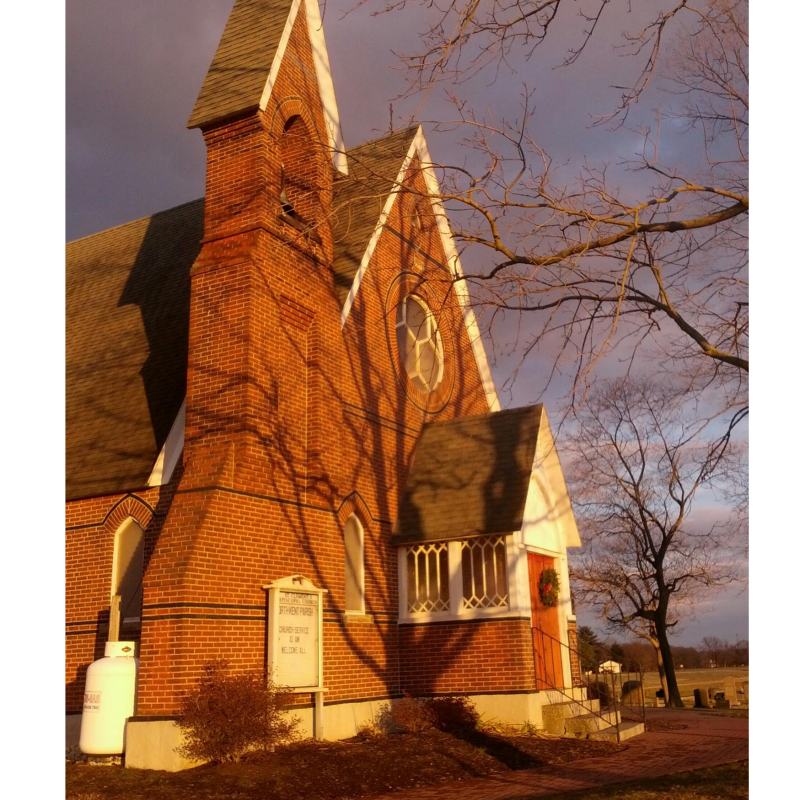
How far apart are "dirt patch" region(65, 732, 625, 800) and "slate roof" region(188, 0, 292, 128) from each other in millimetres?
10011

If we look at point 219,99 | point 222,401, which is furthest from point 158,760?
point 219,99

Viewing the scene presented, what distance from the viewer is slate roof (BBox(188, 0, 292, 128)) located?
14.6 meters

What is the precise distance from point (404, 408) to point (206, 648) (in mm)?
7277

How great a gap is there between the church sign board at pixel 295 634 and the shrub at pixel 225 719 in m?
1.14

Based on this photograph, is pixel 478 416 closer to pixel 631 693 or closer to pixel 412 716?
pixel 412 716

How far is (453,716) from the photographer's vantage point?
14.2 m

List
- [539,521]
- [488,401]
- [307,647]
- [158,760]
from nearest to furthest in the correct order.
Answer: [158,760], [307,647], [539,521], [488,401]

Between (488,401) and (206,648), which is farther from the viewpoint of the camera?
(488,401)

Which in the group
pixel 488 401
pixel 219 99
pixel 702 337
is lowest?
pixel 702 337

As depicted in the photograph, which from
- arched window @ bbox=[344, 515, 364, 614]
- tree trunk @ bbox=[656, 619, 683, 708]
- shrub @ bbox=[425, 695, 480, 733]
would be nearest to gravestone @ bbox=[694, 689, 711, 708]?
tree trunk @ bbox=[656, 619, 683, 708]

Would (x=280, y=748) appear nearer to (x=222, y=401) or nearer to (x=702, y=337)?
(x=222, y=401)

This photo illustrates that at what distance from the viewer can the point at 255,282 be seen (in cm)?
1380

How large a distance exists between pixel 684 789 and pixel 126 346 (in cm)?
1283

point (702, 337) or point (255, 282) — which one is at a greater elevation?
point (255, 282)
